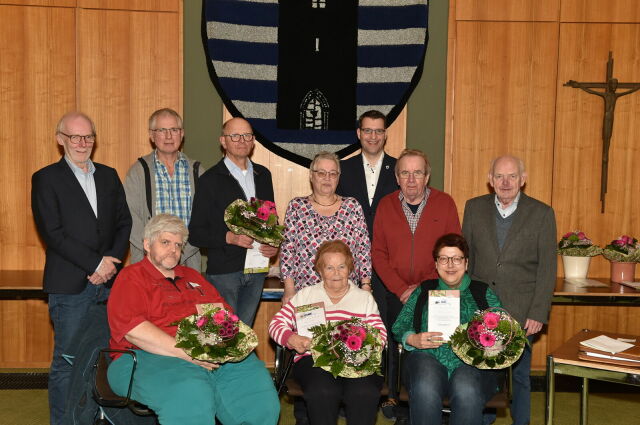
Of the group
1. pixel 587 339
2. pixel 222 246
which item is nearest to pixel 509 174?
pixel 587 339

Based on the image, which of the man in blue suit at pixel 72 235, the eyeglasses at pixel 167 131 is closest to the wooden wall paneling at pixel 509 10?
the eyeglasses at pixel 167 131

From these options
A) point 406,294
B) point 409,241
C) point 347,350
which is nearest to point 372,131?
point 409,241

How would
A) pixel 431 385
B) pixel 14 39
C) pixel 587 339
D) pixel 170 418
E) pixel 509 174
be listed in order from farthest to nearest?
pixel 14 39 → pixel 509 174 → pixel 587 339 → pixel 431 385 → pixel 170 418

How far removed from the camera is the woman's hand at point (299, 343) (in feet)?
11.6

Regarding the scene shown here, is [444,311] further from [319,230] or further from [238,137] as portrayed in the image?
[238,137]

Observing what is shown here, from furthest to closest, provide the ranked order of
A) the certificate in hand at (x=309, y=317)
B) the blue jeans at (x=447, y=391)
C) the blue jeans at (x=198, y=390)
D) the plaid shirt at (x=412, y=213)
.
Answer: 1. the plaid shirt at (x=412, y=213)
2. the certificate in hand at (x=309, y=317)
3. the blue jeans at (x=447, y=391)
4. the blue jeans at (x=198, y=390)

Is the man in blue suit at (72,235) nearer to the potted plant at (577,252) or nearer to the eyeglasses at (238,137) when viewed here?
the eyeglasses at (238,137)

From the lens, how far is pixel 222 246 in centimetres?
411

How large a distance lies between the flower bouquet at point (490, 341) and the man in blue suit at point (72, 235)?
7.11 feet

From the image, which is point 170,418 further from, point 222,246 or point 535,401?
point 535,401

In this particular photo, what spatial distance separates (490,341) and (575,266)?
258cm

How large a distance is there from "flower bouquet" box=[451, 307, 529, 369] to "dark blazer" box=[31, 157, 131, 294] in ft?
7.24

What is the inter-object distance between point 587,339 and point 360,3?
330cm

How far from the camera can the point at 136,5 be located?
5.32 meters
